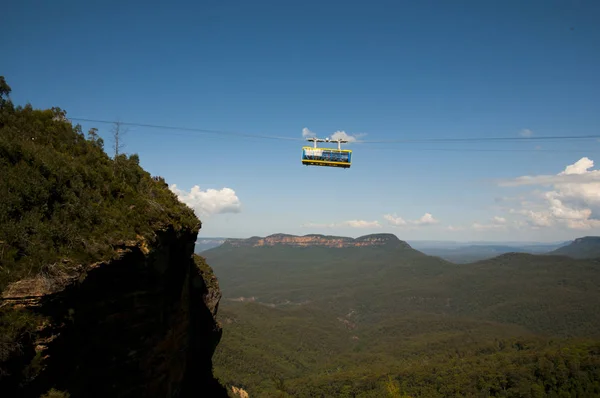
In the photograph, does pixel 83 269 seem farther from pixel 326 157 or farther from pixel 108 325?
pixel 326 157

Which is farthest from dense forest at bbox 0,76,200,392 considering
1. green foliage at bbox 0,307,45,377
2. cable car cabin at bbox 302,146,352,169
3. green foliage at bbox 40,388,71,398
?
cable car cabin at bbox 302,146,352,169

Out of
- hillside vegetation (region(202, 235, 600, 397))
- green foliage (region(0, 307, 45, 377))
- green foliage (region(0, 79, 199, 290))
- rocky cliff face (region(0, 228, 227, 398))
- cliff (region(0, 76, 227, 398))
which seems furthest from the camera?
hillside vegetation (region(202, 235, 600, 397))

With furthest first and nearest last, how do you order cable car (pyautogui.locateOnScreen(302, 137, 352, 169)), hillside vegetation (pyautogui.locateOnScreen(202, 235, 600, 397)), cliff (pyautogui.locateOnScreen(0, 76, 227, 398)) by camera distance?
1. hillside vegetation (pyautogui.locateOnScreen(202, 235, 600, 397))
2. cable car (pyautogui.locateOnScreen(302, 137, 352, 169))
3. cliff (pyautogui.locateOnScreen(0, 76, 227, 398))

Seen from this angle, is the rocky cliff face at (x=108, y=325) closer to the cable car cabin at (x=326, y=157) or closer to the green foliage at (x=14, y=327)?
the green foliage at (x=14, y=327)

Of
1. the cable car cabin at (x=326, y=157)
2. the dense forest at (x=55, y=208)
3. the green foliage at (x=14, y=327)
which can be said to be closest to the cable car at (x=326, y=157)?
the cable car cabin at (x=326, y=157)

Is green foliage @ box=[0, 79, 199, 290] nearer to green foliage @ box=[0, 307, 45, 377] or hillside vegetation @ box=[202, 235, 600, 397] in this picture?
green foliage @ box=[0, 307, 45, 377]

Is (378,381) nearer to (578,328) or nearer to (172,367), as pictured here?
(172,367)

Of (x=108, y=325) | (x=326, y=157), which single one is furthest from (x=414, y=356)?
(x=108, y=325)

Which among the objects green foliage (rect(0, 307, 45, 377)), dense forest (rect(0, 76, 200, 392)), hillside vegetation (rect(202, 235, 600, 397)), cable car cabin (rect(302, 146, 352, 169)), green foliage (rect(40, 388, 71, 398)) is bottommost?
hillside vegetation (rect(202, 235, 600, 397))
